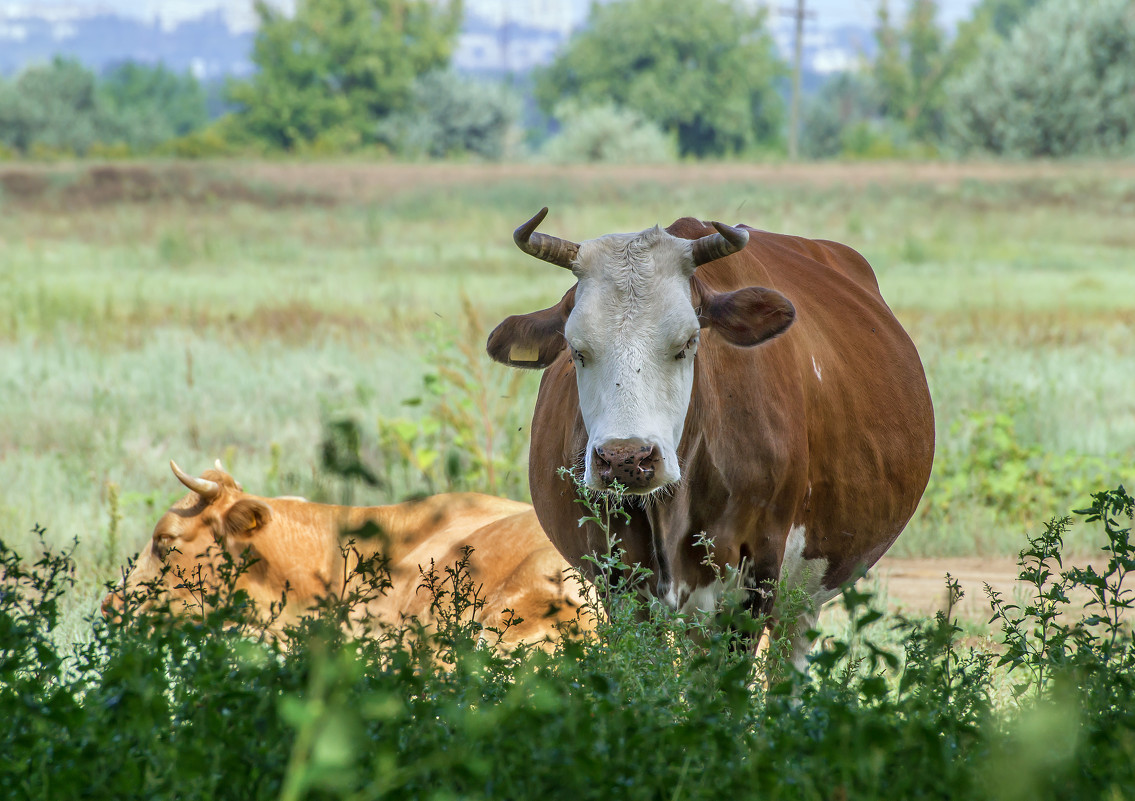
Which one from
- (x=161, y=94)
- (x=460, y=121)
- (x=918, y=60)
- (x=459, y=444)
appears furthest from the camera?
(x=161, y=94)

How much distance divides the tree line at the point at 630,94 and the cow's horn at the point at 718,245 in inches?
1607

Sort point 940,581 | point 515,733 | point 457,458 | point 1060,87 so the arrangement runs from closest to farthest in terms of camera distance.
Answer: point 515,733 → point 457,458 → point 940,581 → point 1060,87

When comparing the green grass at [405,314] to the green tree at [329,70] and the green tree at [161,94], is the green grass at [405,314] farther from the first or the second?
the green tree at [161,94]

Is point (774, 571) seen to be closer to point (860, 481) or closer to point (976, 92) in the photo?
point (860, 481)

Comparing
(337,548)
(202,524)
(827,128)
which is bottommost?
(337,548)

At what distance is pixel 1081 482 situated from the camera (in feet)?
25.5

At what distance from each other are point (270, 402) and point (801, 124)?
87.1 m

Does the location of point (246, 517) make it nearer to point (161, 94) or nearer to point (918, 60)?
point (918, 60)

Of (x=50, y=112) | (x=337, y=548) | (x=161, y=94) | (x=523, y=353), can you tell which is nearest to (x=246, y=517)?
(x=337, y=548)

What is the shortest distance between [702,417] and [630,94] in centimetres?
7714

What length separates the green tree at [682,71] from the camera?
77812mm

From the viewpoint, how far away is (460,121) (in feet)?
202

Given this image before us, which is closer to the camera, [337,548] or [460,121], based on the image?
[337,548]

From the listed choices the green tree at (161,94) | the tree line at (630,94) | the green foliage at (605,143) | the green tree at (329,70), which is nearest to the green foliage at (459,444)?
the tree line at (630,94)
